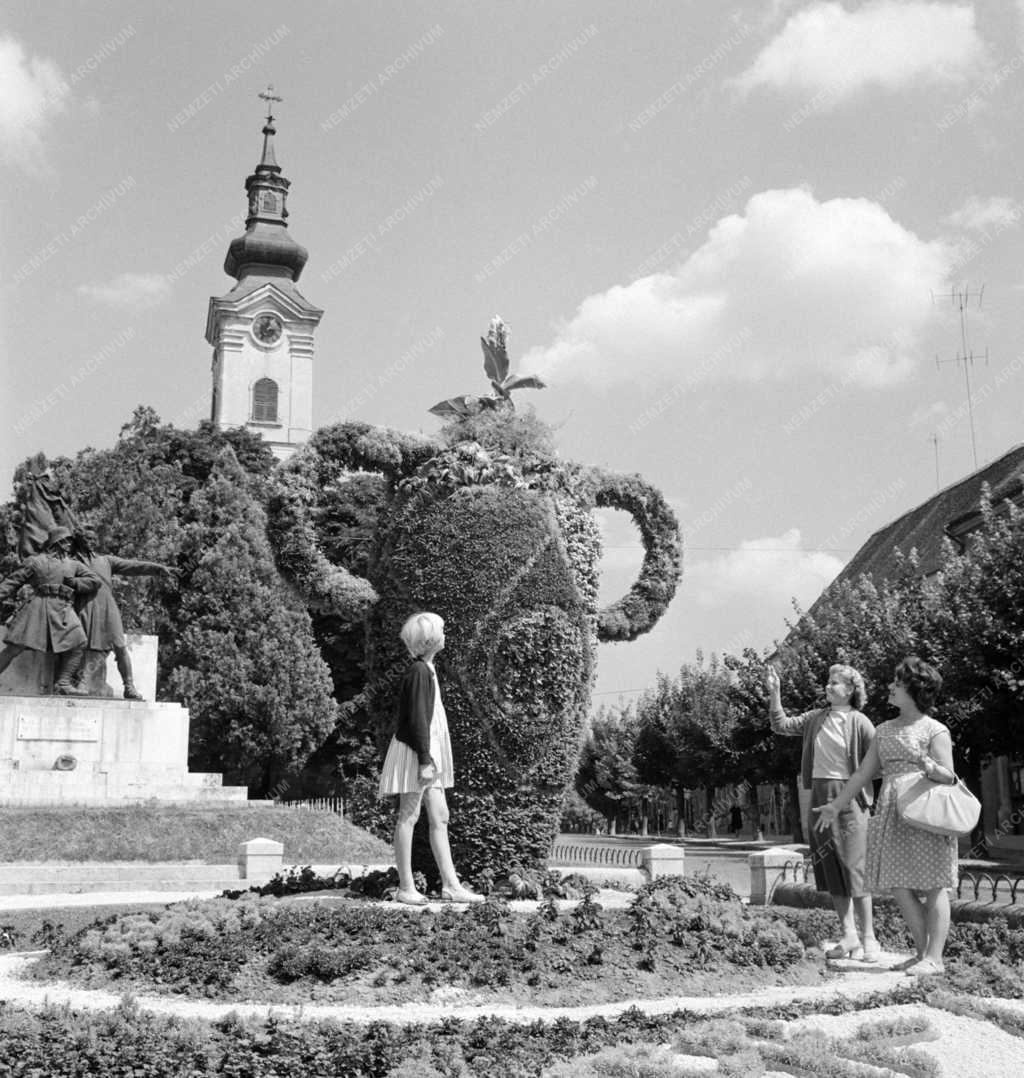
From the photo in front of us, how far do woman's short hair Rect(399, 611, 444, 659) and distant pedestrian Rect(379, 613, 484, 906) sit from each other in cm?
13

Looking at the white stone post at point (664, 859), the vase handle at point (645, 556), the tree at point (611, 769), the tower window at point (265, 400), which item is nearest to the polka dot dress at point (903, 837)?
the vase handle at point (645, 556)

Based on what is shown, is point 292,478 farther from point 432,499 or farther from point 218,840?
point 218,840

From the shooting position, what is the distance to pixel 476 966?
7.15 metres

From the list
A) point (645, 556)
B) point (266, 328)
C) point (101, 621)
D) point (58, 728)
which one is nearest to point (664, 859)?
point (645, 556)

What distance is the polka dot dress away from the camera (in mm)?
7473

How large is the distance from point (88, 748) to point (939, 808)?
17327 millimetres

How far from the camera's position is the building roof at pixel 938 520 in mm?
37906

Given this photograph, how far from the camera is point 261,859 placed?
15.9 metres

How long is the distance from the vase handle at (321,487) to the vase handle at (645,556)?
213 centimetres

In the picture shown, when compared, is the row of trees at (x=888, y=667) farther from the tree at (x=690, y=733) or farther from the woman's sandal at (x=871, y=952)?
the woman's sandal at (x=871, y=952)

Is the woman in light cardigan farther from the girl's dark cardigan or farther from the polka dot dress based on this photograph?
the girl's dark cardigan

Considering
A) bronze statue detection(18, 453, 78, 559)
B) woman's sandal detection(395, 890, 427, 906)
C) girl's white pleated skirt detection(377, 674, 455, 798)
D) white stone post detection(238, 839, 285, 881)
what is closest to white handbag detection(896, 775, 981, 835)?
girl's white pleated skirt detection(377, 674, 455, 798)

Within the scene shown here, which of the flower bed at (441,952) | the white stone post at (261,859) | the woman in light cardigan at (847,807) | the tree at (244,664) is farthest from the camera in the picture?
the tree at (244,664)

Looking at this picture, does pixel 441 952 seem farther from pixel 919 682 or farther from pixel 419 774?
pixel 919 682
